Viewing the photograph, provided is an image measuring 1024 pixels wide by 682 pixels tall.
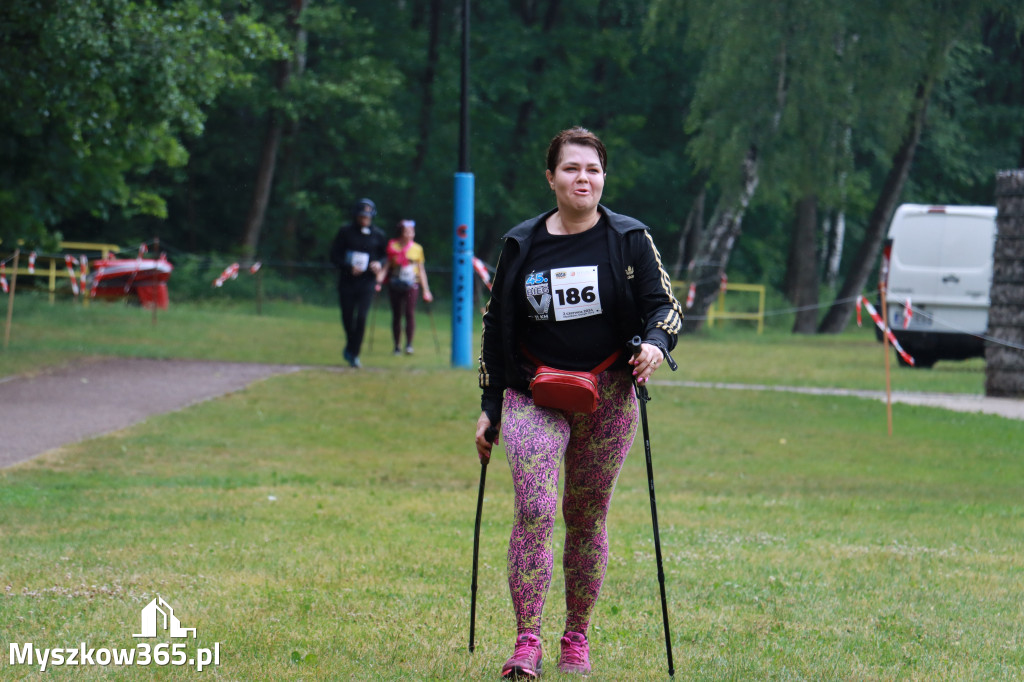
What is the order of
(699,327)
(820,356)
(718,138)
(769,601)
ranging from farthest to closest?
(699,327) → (718,138) → (820,356) → (769,601)

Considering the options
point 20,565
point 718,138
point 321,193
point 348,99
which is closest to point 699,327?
point 718,138

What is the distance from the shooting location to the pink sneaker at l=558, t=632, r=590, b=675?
477 centimetres

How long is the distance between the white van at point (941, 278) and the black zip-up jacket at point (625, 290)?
17.7 metres

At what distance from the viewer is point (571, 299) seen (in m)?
4.61

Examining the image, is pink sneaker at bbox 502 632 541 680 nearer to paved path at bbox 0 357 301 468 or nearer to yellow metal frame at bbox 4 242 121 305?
paved path at bbox 0 357 301 468

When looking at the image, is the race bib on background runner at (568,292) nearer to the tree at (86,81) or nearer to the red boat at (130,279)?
the tree at (86,81)

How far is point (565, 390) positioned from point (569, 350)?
204 millimetres

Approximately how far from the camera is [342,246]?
56.6 ft

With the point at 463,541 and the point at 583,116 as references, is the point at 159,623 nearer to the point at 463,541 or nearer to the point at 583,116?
the point at 463,541

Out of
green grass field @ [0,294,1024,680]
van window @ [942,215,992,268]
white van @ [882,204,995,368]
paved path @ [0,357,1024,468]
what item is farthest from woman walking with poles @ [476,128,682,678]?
van window @ [942,215,992,268]

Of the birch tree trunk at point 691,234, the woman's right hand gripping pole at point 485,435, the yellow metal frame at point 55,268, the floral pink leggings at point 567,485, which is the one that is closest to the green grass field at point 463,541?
the floral pink leggings at point 567,485

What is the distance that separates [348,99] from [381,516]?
101 feet

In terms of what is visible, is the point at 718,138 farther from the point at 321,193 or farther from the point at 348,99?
the point at 321,193

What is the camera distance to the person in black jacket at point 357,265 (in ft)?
56.7
